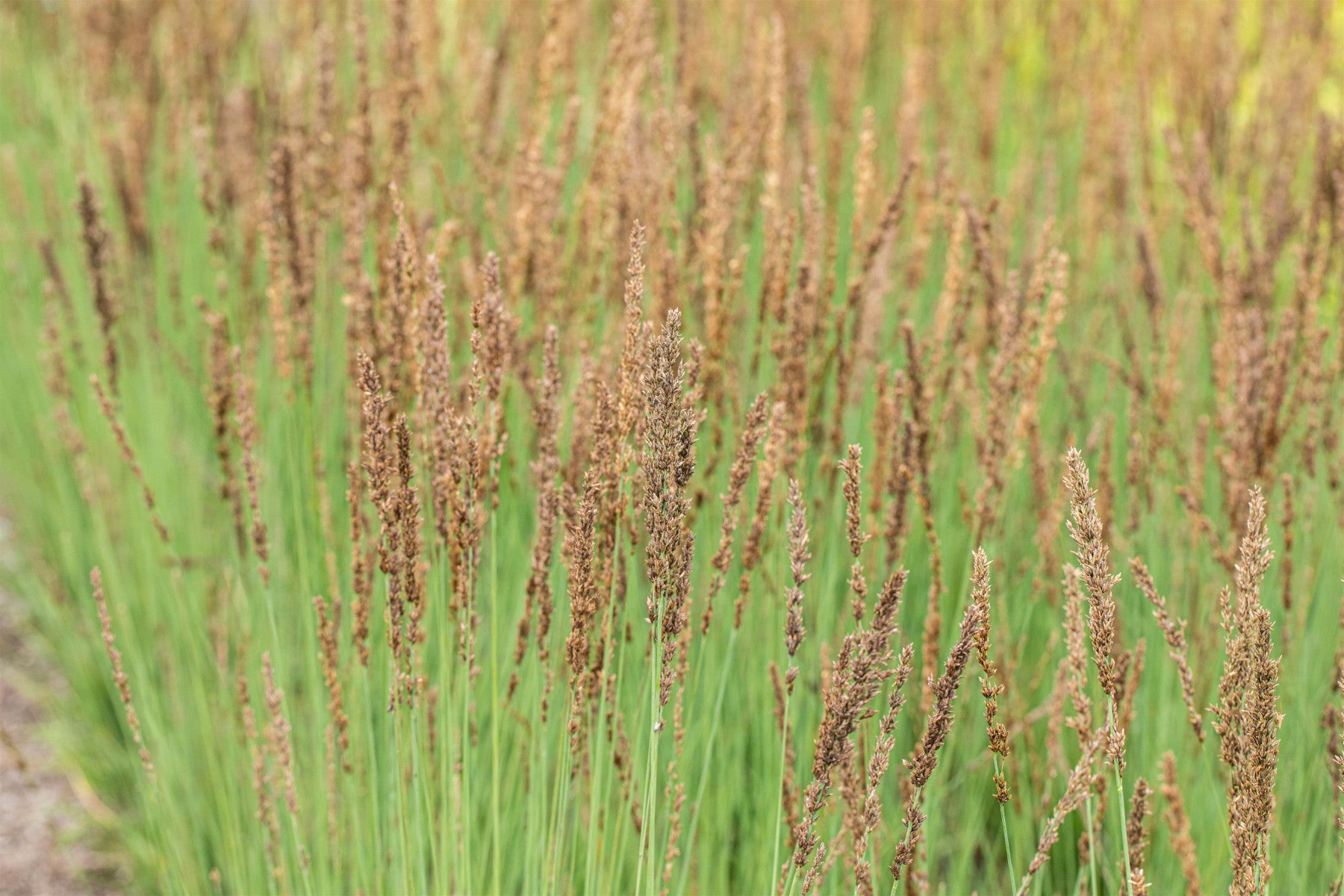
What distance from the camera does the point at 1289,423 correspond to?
1.86 m

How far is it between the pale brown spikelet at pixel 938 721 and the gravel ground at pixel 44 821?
1839 millimetres

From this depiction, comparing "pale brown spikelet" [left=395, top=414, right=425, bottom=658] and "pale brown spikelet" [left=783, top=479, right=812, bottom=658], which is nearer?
"pale brown spikelet" [left=783, top=479, right=812, bottom=658]

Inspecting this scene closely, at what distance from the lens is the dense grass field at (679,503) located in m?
1.30

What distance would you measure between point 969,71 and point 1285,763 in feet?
8.53

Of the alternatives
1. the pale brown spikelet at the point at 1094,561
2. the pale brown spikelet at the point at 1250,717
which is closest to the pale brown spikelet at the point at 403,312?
the pale brown spikelet at the point at 1094,561

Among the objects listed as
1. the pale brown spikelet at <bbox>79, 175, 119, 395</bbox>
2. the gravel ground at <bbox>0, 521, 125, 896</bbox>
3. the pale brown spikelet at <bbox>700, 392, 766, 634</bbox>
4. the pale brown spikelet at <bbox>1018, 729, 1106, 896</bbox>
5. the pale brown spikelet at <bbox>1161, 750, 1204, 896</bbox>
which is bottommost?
the gravel ground at <bbox>0, 521, 125, 896</bbox>

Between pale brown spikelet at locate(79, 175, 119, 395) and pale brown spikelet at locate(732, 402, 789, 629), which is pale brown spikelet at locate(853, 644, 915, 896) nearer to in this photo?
pale brown spikelet at locate(732, 402, 789, 629)

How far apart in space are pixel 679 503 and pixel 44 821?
233 cm

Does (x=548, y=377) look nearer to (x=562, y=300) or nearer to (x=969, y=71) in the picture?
(x=562, y=300)

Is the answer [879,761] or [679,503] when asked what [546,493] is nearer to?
[679,503]

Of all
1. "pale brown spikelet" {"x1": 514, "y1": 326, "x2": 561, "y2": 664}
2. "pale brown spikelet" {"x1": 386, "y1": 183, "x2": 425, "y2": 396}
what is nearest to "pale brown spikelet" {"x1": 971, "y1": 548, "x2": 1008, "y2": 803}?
"pale brown spikelet" {"x1": 514, "y1": 326, "x2": 561, "y2": 664}

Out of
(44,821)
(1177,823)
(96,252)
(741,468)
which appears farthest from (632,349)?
(44,821)

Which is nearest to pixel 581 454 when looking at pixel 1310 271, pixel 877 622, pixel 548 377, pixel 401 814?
pixel 548 377

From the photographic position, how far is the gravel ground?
8.45 ft
